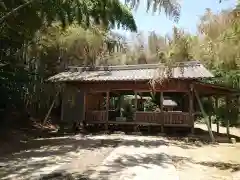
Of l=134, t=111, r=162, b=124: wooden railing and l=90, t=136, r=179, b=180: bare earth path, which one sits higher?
l=134, t=111, r=162, b=124: wooden railing

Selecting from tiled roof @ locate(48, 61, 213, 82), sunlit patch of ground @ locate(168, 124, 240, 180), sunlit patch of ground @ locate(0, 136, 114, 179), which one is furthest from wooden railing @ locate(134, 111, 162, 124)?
sunlit patch of ground @ locate(0, 136, 114, 179)

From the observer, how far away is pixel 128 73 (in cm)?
1827

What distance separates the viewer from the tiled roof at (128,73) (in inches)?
629

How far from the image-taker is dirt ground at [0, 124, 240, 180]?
27.9 feet

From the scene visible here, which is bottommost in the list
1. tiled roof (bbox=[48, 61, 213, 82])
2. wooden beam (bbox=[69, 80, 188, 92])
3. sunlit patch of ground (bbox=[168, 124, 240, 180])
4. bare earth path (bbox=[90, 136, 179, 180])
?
sunlit patch of ground (bbox=[168, 124, 240, 180])

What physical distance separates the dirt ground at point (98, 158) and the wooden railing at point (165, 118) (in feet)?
5.66

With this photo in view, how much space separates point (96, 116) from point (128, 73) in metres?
2.83

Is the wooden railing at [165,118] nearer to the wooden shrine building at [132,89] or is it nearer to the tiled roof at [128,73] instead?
the wooden shrine building at [132,89]

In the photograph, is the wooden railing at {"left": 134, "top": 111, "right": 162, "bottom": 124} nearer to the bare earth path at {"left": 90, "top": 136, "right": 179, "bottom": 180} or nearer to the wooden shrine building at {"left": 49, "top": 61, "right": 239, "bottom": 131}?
the wooden shrine building at {"left": 49, "top": 61, "right": 239, "bottom": 131}

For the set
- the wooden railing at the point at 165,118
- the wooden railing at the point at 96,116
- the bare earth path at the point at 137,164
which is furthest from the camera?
the wooden railing at the point at 96,116

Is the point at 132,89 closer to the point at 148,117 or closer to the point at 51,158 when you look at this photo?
the point at 148,117

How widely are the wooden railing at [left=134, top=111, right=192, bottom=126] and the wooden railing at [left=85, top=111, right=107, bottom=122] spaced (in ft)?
5.73

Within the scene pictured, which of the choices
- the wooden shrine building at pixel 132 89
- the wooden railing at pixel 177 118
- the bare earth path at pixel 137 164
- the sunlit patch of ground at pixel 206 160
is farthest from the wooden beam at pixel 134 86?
the bare earth path at pixel 137 164

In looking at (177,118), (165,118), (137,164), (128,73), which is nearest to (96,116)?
(128,73)
